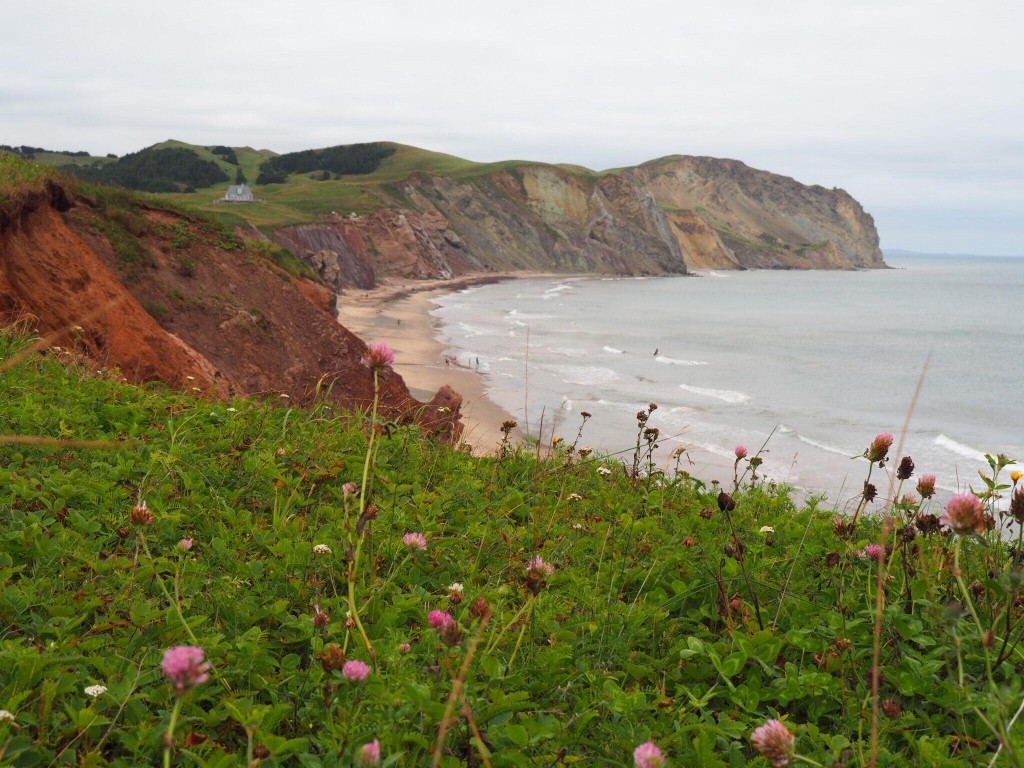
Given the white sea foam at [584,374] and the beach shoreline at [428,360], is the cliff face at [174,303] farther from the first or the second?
the white sea foam at [584,374]

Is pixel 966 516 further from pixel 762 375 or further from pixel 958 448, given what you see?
pixel 762 375

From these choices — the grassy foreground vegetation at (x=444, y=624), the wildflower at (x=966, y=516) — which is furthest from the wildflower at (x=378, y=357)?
the wildflower at (x=966, y=516)

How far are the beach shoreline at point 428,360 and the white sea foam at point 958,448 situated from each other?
27.2ft

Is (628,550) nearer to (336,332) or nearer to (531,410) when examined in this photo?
(336,332)

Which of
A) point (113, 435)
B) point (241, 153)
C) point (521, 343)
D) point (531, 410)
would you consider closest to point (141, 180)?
point (241, 153)

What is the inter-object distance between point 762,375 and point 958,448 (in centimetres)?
1303

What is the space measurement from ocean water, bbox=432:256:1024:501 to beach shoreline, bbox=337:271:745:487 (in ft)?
2.41

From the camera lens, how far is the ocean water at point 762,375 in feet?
70.5

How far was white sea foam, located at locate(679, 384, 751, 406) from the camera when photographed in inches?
1130

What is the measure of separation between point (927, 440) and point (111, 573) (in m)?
25.8

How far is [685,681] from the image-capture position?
287cm

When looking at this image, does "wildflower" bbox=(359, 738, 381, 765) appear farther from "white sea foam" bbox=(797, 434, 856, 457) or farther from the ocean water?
"white sea foam" bbox=(797, 434, 856, 457)

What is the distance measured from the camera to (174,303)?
46.6 feet

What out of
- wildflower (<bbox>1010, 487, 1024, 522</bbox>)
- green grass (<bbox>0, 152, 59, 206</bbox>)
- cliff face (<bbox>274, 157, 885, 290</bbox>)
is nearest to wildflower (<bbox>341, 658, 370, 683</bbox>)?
wildflower (<bbox>1010, 487, 1024, 522</bbox>)
